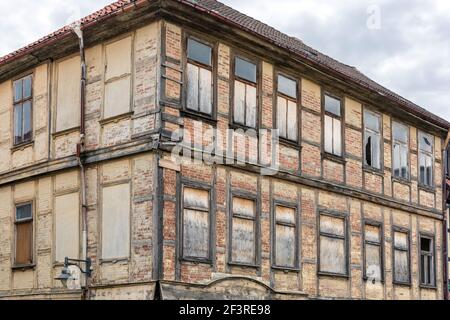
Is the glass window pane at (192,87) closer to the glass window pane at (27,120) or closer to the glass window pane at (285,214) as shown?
the glass window pane at (285,214)

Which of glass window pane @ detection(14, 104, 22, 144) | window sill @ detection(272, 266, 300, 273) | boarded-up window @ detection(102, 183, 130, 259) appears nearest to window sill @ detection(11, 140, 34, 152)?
glass window pane @ detection(14, 104, 22, 144)

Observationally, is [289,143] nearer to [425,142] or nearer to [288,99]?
[288,99]

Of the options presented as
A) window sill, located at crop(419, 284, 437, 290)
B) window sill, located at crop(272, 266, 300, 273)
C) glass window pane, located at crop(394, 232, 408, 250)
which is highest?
glass window pane, located at crop(394, 232, 408, 250)

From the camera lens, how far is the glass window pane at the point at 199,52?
15520mm

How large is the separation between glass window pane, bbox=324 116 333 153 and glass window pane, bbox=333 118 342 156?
155 mm

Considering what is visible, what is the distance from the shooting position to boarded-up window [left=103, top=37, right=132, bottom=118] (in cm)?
1547

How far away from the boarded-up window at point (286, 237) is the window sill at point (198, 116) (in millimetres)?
2771

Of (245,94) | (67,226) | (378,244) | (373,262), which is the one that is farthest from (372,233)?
(67,226)

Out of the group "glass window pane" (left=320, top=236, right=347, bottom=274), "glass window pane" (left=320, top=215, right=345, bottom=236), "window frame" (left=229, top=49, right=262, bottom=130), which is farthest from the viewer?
"glass window pane" (left=320, top=215, right=345, bottom=236)

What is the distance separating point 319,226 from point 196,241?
4.56 metres

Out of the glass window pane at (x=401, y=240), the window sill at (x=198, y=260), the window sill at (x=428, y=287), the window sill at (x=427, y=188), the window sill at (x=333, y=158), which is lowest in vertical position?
the window sill at (x=428, y=287)

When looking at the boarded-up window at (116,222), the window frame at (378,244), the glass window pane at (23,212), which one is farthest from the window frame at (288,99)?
the glass window pane at (23,212)

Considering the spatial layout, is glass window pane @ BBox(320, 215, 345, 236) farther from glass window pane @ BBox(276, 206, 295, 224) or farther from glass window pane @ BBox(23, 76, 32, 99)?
glass window pane @ BBox(23, 76, 32, 99)
